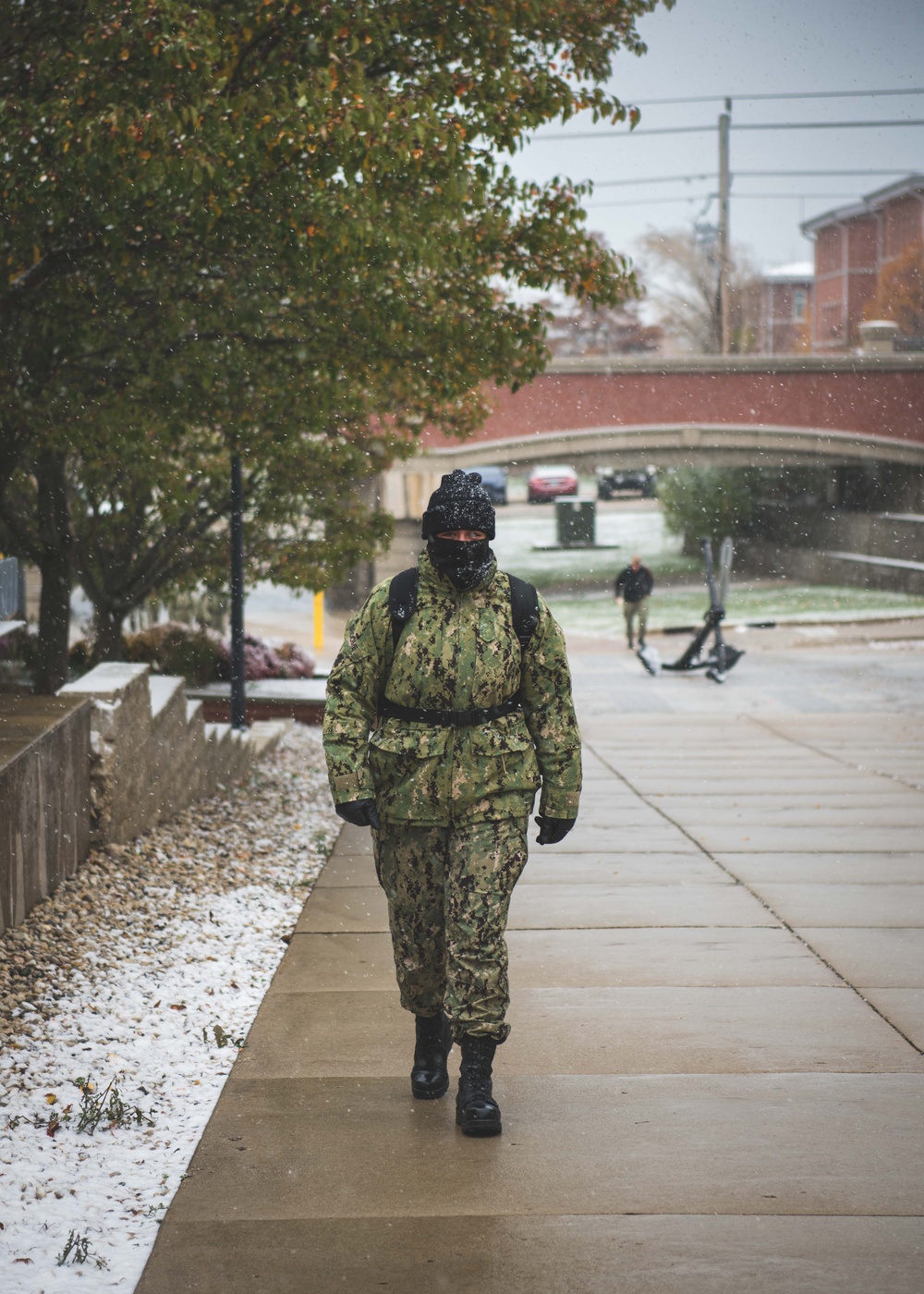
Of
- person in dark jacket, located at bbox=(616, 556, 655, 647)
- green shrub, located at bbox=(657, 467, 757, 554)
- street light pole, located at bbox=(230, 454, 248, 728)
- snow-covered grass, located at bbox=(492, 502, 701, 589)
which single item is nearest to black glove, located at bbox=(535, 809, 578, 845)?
street light pole, located at bbox=(230, 454, 248, 728)

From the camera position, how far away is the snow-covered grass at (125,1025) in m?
3.42

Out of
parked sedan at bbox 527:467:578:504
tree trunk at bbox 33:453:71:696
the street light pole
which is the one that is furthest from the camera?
parked sedan at bbox 527:467:578:504

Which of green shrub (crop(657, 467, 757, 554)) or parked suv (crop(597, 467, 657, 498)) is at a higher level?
parked suv (crop(597, 467, 657, 498))

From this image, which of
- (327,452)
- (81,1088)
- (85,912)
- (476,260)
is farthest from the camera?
(327,452)

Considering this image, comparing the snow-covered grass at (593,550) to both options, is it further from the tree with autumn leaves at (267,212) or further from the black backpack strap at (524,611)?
the black backpack strap at (524,611)

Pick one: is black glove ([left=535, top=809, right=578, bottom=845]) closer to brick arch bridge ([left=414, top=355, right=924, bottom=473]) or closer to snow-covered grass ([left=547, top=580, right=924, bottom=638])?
snow-covered grass ([left=547, top=580, right=924, bottom=638])

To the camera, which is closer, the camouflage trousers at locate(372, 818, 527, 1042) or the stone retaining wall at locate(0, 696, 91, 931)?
the camouflage trousers at locate(372, 818, 527, 1042)

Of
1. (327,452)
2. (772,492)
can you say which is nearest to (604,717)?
(327,452)

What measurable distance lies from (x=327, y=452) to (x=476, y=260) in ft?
14.8

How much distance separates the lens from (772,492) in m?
51.7

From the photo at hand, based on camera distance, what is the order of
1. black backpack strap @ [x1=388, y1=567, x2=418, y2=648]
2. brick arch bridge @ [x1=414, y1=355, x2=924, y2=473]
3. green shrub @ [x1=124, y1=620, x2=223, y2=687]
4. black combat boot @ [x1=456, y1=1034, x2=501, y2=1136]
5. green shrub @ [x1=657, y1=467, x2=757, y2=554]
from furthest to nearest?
1. green shrub @ [x1=657, y1=467, x2=757, y2=554]
2. brick arch bridge @ [x1=414, y1=355, x2=924, y2=473]
3. green shrub @ [x1=124, y1=620, x2=223, y2=687]
4. black backpack strap @ [x1=388, y1=567, x2=418, y2=648]
5. black combat boot @ [x1=456, y1=1034, x2=501, y2=1136]

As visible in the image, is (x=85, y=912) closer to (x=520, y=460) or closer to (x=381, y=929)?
(x=381, y=929)

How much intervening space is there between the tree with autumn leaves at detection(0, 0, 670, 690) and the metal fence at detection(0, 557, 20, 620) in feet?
2.45

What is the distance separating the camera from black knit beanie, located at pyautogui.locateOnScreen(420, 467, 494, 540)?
3973 mm
